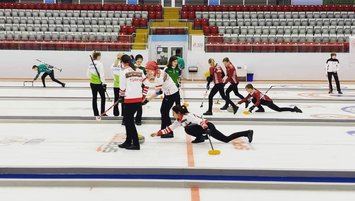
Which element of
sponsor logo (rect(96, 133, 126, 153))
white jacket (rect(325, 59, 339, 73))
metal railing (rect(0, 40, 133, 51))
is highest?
metal railing (rect(0, 40, 133, 51))

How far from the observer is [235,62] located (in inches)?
1003

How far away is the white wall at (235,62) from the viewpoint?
25469mm

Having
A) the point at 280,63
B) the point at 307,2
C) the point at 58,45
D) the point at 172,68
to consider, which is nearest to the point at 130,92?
the point at 172,68

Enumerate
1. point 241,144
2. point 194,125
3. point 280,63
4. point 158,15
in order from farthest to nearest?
point 158,15 < point 280,63 < point 241,144 < point 194,125

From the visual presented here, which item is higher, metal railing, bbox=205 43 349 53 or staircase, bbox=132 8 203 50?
staircase, bbox=132 8 203 50

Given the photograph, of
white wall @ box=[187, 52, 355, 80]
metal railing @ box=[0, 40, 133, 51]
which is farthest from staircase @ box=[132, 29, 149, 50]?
white wall @ box=[187, 52, 355, 80]

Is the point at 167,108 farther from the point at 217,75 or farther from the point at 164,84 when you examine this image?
the point at 217,75

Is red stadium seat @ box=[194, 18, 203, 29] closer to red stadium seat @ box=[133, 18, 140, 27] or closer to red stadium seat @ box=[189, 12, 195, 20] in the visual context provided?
red stadium seat @ box=[189, 12, 195, 20]

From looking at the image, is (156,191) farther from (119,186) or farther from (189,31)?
(189,31)

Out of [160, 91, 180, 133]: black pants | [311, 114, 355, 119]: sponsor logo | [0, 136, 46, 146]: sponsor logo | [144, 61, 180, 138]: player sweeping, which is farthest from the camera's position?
[311, 114, 355, 119]: sponsor logo

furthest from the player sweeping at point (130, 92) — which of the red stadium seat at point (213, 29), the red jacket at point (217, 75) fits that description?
the red stadium seat at point (213, 29)

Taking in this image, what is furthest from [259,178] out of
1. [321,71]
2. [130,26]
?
[130,26]

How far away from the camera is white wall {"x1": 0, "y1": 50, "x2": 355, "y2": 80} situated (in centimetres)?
2547

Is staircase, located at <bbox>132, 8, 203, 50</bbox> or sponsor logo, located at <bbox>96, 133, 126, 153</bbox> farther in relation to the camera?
staircase, located at <bbox>132, 8, 203, 50</bbox>
